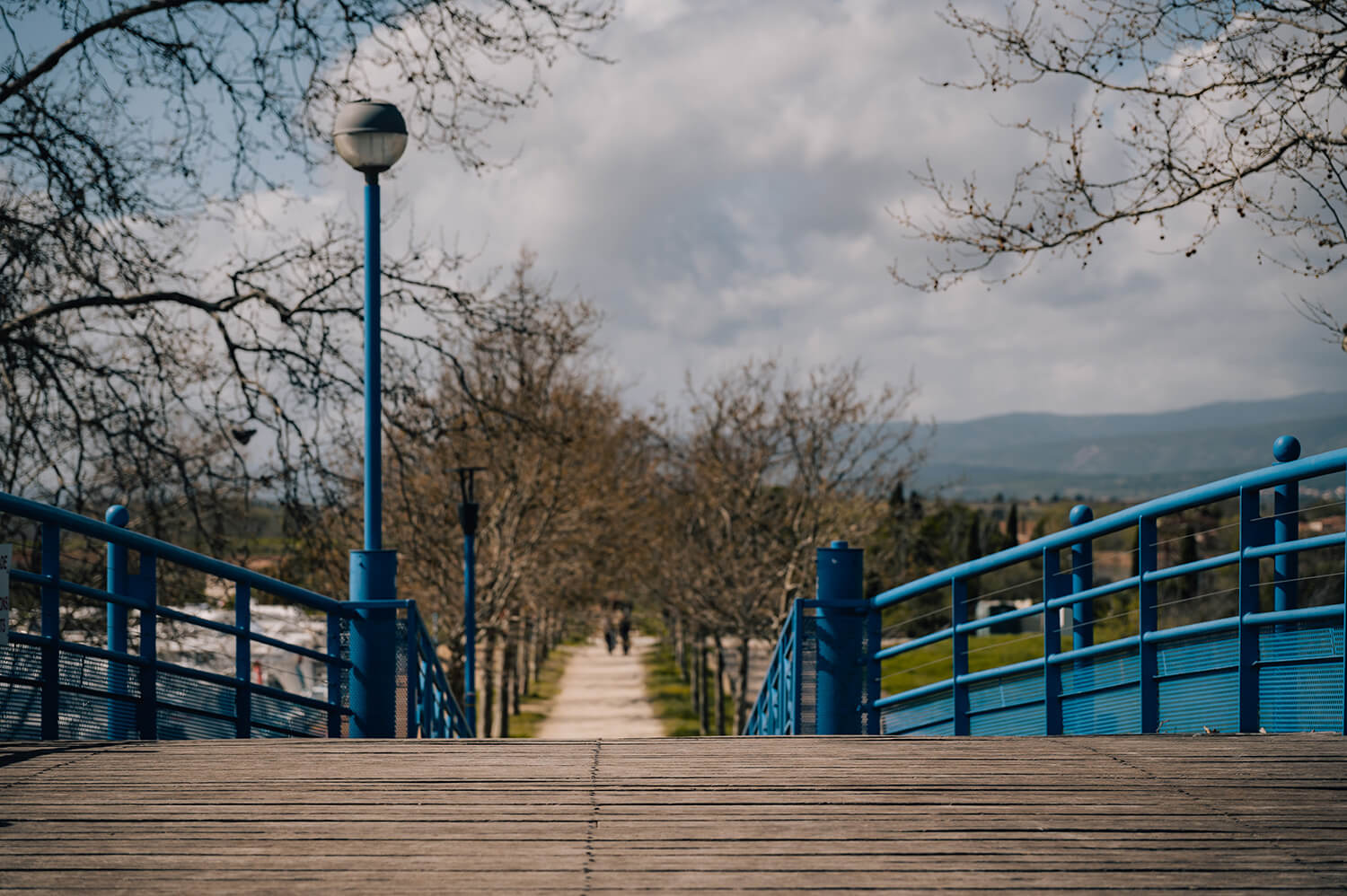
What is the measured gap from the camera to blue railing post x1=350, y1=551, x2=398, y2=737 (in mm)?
7441

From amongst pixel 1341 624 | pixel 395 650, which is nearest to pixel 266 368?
pixel 395 650

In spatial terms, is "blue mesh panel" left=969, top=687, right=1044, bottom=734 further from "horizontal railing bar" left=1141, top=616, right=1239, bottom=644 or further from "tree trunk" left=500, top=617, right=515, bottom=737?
"tree trunk" left=500, top=617, right=515, bottom=737

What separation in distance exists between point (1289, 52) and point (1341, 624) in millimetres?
6454

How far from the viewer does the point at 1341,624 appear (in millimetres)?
5582

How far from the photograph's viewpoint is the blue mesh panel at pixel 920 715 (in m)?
7.84

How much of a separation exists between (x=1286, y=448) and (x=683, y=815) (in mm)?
3622

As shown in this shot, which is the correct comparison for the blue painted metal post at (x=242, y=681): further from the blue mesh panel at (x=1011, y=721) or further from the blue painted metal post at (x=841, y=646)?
the blue mesh panel at (x=1011, y=721)

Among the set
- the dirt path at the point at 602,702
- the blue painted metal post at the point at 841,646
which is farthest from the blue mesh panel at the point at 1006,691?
the dirt path at the point at 602,702

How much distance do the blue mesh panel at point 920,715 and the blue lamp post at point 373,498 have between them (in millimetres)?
3175

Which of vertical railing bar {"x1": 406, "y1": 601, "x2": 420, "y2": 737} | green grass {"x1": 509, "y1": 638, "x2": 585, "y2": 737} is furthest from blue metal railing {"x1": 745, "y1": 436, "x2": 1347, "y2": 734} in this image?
green grass {"x1": 509, "y1": 638, "x2": 585, "y2": 737}

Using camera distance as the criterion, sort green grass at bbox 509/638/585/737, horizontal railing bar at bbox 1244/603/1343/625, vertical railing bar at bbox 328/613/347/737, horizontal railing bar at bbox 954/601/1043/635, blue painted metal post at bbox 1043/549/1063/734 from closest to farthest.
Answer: horizontal railing bar at bbox 1244/603/1343/625 < horizontal railing bar at bbox 954/601/1043/635 < blue painted metal post at bbox 1043/549/1063/734 < vertical railing bar at bbox 328/613/347/737 < green grass at bbox 509/638/585/737

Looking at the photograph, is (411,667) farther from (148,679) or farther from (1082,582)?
(1082,582)

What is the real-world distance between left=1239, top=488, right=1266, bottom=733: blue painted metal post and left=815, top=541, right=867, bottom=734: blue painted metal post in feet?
8.16

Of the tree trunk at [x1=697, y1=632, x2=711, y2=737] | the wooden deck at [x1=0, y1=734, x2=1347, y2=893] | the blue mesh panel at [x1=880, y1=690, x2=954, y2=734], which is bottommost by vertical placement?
the tree trunk at [x1=697, y1=632, x2=711, y2=737]
